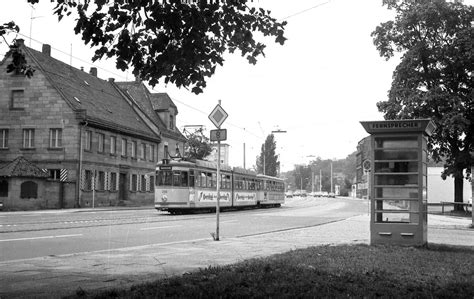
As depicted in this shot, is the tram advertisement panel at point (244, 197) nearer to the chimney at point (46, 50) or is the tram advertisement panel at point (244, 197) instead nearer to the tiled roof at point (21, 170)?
the tiled roof at point (21, 170)

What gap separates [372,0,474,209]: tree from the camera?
115 ft

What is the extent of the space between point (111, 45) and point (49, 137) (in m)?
38.7

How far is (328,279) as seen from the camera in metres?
7.14

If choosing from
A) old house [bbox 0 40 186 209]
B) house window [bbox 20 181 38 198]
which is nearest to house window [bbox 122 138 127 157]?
old house [bbox 0 40 186 209]

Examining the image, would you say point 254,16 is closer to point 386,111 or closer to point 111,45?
point 111,45

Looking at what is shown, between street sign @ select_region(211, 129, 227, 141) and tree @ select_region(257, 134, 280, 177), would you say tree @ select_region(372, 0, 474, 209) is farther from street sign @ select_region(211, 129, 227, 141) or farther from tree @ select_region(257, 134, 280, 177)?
tree @ select_region(257, 134, 280, 177)

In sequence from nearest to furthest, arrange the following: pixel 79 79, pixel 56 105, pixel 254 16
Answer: pixel 254 16 → pixel 56 105 → pixel 79 79

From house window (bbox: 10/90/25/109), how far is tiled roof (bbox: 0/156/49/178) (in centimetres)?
822

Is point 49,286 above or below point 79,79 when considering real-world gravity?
below

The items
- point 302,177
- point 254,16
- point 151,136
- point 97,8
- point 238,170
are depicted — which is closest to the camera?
point 97,8

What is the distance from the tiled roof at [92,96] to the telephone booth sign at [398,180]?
34725 mm

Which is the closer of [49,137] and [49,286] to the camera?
[49,286]

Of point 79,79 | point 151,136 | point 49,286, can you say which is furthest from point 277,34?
point 151,136

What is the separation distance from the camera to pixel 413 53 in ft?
120
